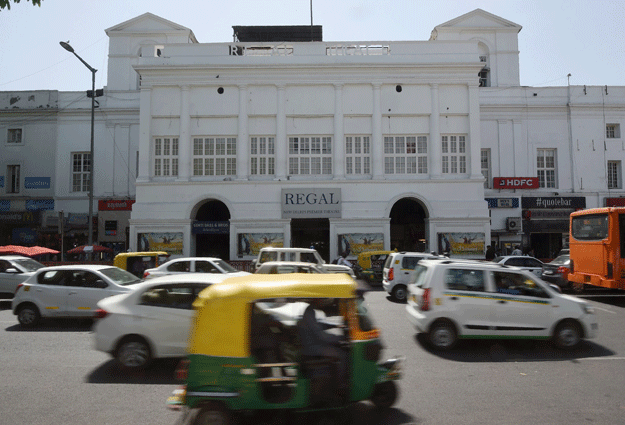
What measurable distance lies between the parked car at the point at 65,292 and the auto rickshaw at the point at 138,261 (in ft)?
17.8

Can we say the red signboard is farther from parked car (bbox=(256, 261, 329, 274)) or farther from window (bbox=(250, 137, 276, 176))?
parked car (bbox=(256, 261, 329, 274))

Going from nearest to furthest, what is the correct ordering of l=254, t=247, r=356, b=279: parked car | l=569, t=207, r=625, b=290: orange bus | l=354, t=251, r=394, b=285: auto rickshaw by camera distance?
l=569, t=207, r=625, b=290: orange bus, l=254, t=247, r=356, b=279: parked car, l=354, t=251, r=394, b=285: auto rickshaw

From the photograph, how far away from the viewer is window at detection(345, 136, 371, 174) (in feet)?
82.5

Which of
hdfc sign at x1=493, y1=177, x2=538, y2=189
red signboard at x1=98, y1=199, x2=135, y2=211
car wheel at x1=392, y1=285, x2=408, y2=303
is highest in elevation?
hdfc sign at x1=493, y1=177, x2=538, y2=189

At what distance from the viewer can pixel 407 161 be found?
2511 centimetres

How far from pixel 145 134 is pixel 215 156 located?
437 cm

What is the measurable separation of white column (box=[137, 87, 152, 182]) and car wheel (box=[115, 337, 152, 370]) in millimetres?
19704

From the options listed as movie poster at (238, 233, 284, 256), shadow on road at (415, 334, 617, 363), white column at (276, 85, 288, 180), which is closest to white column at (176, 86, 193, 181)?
movie poster at (238, 233, 284, 256)

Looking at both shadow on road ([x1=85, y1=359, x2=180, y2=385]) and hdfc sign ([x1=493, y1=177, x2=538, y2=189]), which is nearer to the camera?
shadow on road ([x1=85, y1=359, x2=180, y2=385])

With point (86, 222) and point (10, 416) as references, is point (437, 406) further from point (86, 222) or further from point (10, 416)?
point (86, 222)

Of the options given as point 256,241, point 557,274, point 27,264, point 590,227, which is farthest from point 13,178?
point 590,227

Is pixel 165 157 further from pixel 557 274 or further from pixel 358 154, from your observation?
pixel 557 274

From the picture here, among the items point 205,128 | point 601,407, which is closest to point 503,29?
point 205,128

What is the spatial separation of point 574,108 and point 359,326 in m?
31.5
